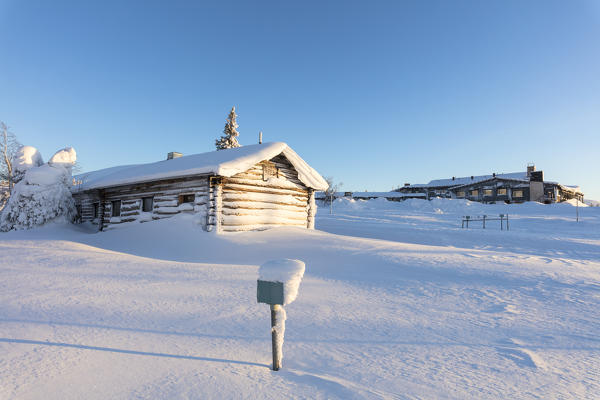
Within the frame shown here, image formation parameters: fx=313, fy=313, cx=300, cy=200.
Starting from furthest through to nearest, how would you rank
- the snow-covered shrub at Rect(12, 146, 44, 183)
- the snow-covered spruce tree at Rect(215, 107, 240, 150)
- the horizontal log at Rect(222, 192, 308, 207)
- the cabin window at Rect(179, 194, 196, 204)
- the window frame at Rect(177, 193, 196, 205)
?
the snow-covered spruce tree at Rect(215, 107, 240, 150) → the snow-covered shrub at Rect(12, 146, 44, 183) → the cabin window at Rect(179, 194, 196, 204) → the window frame at Rect(177, 193, 196, 205) → the horizontal log at Rect(222, 192, 308, 207)

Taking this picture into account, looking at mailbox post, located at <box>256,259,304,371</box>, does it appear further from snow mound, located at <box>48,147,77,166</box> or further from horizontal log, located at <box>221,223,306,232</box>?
snow mound, located at <box>48,147,77,166</box>

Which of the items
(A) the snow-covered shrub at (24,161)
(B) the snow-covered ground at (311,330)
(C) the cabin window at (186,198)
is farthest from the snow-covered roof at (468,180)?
(A) the snow-covered shrub at (24,161)

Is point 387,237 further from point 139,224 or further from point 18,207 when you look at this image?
point 18,207

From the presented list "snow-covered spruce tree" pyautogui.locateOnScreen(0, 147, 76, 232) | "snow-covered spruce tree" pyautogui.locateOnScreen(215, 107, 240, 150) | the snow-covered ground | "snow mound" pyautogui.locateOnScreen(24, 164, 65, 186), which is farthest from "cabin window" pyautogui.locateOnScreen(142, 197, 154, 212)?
"snow-covered spruce tree" pyautogui.locateOnScreen(215, 107, 240, 150)

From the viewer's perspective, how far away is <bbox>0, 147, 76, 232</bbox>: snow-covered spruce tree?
14867 mm

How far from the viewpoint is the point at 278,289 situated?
292 centimetres

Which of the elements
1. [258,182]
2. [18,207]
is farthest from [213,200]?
[18,207]

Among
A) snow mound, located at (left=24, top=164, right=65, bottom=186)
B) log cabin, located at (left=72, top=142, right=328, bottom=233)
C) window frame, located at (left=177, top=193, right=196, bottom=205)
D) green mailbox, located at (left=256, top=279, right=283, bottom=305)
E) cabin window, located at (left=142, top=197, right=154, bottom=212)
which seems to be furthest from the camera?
snow mound, located at (left=24, top=164, right=65, bottom=186)

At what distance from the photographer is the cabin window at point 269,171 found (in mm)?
14180

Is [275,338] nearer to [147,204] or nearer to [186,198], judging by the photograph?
[186,198]

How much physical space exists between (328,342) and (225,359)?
1200mm

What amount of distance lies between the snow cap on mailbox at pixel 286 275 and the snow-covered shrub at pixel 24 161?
64.9 feet

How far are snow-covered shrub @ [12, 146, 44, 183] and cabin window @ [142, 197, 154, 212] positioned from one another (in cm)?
755

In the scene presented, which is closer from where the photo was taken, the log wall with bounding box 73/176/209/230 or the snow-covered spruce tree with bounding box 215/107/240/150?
the log wall with bounding box 73/176/209/230
